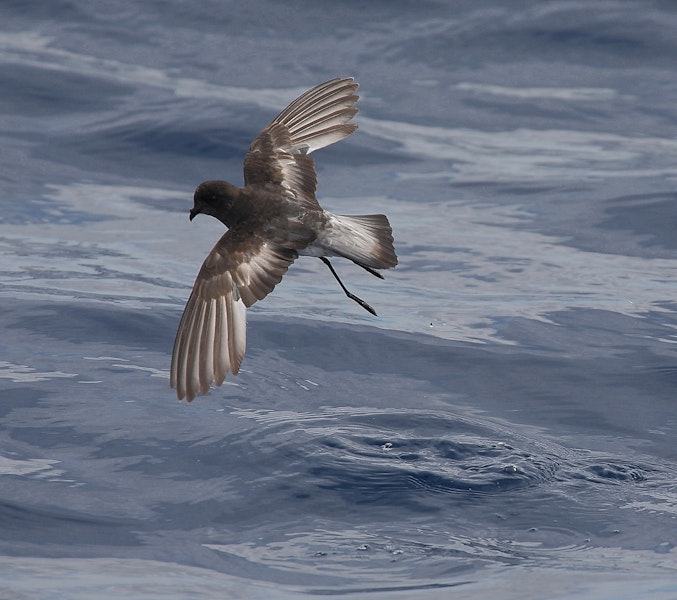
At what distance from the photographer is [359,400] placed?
22.8ft

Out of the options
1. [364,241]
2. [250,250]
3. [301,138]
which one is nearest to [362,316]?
[301,138]

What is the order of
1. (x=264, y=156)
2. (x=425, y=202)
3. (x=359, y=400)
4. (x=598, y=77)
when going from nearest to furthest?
(x=264, y=156)
(x=359, y=400)
(x=425, y=202)
(x=598, y=77)

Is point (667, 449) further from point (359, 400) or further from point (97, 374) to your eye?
point (97, 374)

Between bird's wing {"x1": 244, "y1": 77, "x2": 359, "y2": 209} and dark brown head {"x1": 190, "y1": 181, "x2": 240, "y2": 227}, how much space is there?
32 centimetres

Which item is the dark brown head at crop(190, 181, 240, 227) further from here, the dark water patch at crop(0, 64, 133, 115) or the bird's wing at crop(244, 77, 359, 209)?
the dark water patch at crop(0, 64, 133, 115)

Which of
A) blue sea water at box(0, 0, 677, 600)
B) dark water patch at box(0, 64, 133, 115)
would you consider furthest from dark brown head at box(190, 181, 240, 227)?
dark water patch at box(0, 64, 133, 115)

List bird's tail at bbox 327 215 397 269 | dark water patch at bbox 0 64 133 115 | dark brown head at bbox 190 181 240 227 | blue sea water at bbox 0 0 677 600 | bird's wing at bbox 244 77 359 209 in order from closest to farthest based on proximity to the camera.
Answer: blue sea water at bbox 0 0 677 600 < bird's tail at bbox 327 215 397 269 < dark brown head at bbox 190 181 240 227 < bird's wing at bbox 244 77 359 209 < dark water patch at bbox 0 64 133 115

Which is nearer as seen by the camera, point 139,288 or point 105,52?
point 139,288

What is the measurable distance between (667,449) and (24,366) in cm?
355

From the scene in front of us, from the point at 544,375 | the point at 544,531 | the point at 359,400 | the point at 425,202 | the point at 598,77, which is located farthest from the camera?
the point at 598,77

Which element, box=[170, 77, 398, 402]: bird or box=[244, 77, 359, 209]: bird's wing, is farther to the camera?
box=[244, 77, 359, 209]: bird's wing

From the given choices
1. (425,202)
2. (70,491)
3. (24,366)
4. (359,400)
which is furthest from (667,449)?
(425,202)

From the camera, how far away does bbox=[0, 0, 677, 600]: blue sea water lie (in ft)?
17.7

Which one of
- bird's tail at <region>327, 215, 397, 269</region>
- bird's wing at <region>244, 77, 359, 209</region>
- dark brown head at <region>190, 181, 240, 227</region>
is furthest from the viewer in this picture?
bird's wing at <region>244, 77, 359, 209</region>
